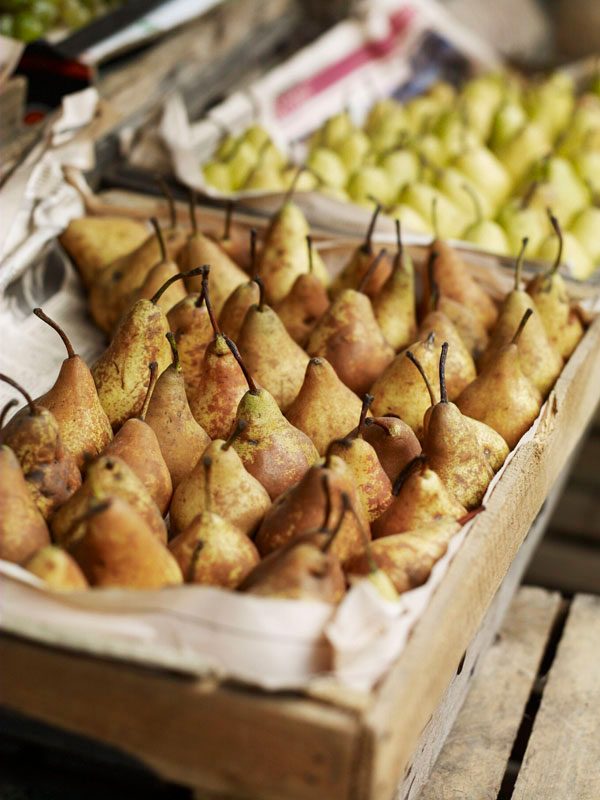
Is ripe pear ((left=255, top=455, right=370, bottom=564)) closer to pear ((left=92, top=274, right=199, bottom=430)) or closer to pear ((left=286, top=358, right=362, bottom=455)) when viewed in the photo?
pear ((left=286, top=358, right=362, bottom=455))

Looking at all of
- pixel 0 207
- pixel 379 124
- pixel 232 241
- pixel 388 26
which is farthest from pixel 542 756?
pixel 388 26

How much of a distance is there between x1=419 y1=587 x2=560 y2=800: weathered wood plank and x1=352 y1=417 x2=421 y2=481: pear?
1.98ft

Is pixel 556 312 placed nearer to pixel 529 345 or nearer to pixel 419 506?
pixel 529 345

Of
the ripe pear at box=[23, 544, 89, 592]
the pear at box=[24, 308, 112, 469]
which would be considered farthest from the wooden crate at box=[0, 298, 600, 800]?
the pear at box=[24, 308, 112, 469]

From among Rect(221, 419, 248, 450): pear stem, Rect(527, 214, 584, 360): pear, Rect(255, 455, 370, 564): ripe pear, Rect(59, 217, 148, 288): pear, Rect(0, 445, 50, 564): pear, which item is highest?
Rect(0, 445, 50, 564): pear

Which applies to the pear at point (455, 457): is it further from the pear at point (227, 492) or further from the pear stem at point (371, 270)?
the pear stem at point (371, 270)

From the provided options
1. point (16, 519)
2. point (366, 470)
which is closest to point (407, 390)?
point (366, 470)

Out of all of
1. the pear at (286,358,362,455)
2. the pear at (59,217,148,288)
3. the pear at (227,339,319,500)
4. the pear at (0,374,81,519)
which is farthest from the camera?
the pear at (59,217,148,288)

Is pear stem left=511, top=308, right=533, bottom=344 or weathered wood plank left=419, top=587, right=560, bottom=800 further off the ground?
pear stem left=511, top=308, right=533, bottom=344

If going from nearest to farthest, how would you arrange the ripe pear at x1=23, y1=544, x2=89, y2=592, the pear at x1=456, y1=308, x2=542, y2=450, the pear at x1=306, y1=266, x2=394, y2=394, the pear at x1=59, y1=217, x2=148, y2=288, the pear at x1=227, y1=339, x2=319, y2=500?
the ripe pear at x1=23, y1=544, x2=89, y2=592, the pear at x1=227, y1=339, x2=319, y2=500, the pear at x1=456, y1=308, x2=542, y2=450, the pear at x1=306, y1=266, x2=394, y2=394, the pear at x1=59, y1=217, x2=148, y2=288

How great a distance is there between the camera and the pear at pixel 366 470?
156 cm

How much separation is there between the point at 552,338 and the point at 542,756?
892 millimetres

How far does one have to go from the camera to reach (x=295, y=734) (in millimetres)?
1105

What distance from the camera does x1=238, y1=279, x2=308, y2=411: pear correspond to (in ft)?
6.22
